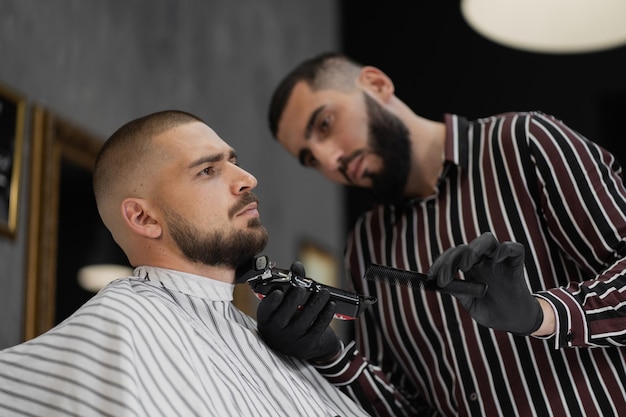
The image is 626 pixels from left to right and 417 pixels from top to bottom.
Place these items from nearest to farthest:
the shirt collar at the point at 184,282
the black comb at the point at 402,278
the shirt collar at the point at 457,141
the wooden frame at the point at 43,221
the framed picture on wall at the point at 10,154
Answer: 1. the black comb at the point at 402,278
2. the shirt collar at the point at 184,282
3. the shirt collar at the point at 457,141
4. the framed picture on wall at the point at 10,154
5. the wooden frame at the point at 43,221

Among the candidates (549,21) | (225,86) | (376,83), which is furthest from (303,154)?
(225,86)

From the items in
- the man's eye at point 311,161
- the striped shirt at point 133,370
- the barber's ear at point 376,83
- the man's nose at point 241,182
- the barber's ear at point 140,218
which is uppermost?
the barber's ear at point 376,83

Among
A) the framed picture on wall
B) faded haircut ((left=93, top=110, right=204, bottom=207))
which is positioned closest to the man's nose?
faded haircut ((left=93, top=110, right=204, bottom=207))

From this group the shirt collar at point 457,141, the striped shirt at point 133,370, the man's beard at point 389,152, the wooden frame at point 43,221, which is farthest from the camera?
the wooden frame at point 43,221

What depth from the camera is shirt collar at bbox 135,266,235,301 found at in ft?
6.28

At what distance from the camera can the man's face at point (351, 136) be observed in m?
2.45

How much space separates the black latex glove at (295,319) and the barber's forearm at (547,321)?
0.44 meters

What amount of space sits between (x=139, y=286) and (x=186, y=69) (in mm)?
2677

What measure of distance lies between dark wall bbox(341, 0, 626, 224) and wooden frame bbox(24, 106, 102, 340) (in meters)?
3.29

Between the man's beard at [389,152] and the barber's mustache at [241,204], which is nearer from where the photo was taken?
the barber's mustache at [241,204]

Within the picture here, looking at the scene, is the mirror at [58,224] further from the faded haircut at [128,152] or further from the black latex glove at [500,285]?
the black latex glove at [500,285]

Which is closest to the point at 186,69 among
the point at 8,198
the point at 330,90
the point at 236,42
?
the point at 236,42

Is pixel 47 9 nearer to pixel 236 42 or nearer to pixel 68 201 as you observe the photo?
pixel 68 201

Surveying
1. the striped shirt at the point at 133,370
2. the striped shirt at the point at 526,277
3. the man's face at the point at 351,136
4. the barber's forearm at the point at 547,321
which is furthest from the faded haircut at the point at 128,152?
the barber's forearm at the point at 547,321
